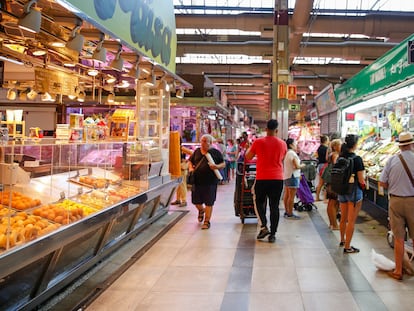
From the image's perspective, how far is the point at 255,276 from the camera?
476 centimetres

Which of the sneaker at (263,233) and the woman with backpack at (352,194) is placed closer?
the woman with backpack at (352,194)

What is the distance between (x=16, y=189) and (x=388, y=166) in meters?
3.87

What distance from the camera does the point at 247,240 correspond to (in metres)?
6.48

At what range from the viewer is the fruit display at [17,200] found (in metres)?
3.46

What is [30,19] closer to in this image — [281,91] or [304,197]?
[304,197]

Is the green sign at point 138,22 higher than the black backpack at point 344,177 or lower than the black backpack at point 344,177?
higher

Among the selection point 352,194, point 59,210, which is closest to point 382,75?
point 352,194

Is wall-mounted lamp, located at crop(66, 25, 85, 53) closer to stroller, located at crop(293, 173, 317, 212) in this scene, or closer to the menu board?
stroller, located at crop(293, 173, 317, 212)

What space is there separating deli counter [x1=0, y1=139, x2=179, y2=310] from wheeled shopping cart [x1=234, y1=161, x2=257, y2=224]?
6.30 ft

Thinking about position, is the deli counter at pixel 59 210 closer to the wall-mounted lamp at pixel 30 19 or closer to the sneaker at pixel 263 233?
the wall-mounted lamp at pixel 30 19

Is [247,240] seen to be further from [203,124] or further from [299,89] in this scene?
[299,89]

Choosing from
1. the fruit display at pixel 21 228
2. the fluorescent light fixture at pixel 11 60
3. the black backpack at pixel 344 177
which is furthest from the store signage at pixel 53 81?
the black backpack at pixel 344 177

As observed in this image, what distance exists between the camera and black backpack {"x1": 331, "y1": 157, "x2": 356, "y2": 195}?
17.9 feet

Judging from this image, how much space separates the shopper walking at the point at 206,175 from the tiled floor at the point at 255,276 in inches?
21.0
